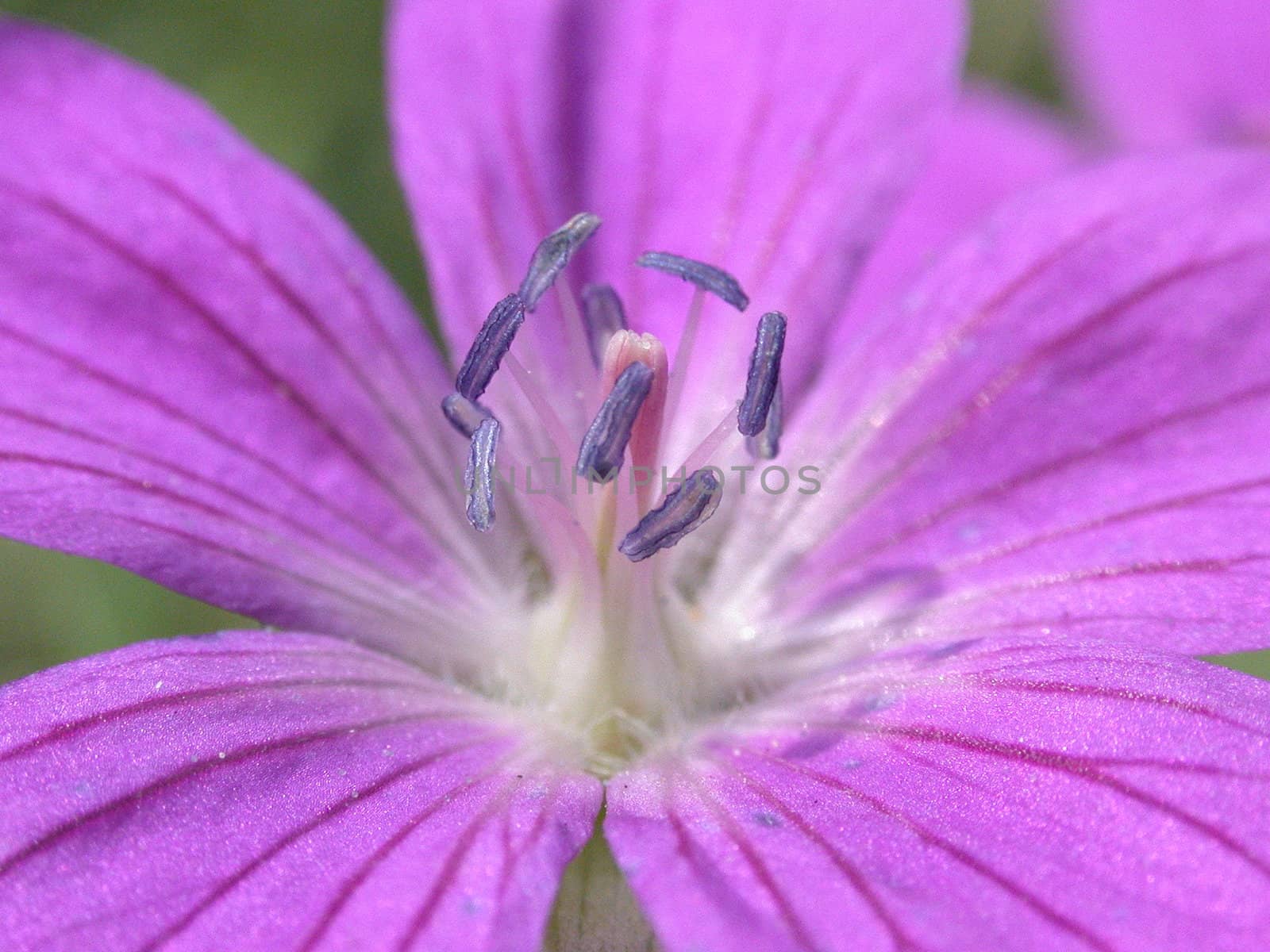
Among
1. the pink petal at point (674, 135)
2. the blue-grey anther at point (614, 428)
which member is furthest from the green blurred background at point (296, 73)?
the blue-grey anther at point (614, 428)

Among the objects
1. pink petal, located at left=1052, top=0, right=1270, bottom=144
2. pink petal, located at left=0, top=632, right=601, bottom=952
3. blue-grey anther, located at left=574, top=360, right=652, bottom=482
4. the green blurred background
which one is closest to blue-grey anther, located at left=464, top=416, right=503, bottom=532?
blue-grey anther, located at left=574, top=360, right=652, bottom=482

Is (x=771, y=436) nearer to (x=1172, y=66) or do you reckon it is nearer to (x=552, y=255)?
(x=552, y=255)

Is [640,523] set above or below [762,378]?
below

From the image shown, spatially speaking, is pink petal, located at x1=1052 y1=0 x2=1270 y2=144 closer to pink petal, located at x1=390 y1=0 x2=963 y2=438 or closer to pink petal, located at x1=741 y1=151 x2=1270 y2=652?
pink petal, located at x1=390 y1=0 x2=963 y2=438

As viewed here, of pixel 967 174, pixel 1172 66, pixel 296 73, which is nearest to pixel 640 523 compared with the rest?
pixel 967 174

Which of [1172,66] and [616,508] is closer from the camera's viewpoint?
[616,508]

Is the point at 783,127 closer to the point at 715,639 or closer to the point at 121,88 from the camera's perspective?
the point at 715,639

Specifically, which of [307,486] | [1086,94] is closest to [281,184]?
[307,486]
